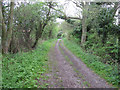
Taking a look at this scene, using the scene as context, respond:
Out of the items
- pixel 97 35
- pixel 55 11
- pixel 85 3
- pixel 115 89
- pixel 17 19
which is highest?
pixel 85 3

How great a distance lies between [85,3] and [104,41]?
282 inches

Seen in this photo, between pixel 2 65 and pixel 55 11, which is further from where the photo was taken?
pixel 55 11

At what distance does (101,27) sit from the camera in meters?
10.5

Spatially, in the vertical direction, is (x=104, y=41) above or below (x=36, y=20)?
below

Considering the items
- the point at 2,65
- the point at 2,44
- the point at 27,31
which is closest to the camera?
the point at 2,65

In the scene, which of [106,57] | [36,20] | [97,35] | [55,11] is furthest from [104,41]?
[36,20]

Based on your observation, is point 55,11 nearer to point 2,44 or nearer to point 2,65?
point 2,44

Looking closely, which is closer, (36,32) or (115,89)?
(115,89)

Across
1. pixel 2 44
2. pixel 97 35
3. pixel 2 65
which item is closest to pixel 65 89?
pixel 2 65

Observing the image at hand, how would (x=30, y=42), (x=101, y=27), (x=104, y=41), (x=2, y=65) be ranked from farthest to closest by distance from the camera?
1. (x=30, y=42)
2. (x=101, y=27)
3. (x=104, y=41)
4. (x=2, y=65)

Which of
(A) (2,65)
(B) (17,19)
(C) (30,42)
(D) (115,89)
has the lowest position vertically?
(D) (115,89)

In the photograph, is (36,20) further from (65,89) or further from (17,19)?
(65,89)

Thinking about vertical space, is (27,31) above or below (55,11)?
below

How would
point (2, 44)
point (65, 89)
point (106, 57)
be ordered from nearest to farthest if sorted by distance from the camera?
1. point (65, 89)
2. point (2, 44)
3. point (106, 57)
